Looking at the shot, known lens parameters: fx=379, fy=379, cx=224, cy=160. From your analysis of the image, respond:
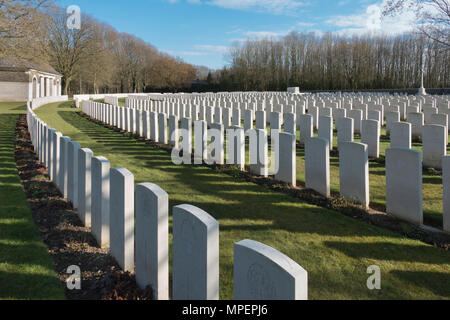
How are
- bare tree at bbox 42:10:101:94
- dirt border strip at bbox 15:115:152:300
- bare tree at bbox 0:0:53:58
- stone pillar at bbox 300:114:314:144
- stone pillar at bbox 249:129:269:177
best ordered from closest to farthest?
dirt border strip at bbox 15:115:152:300
stone pillar at bbox 249:129:269:177
stone pillar at bbox 300:114:314:144
bare tree at bbox 0:0:53:58
bare tree at bbox 42:10:101:94

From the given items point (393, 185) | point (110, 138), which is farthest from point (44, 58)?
point (393, 185)

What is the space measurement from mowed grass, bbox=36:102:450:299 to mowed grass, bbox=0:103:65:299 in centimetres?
163

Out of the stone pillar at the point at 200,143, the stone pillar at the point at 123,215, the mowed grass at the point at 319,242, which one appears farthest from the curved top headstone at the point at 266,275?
the stone pillar at the point at 200,143

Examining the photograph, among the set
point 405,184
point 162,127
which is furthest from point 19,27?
point 405,184

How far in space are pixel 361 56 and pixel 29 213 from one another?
65.2 meters

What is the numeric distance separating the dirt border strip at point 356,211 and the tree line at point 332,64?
5311 centimetres

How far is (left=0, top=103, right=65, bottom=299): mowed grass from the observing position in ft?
11.0

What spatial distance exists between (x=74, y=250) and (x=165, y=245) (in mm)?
1639

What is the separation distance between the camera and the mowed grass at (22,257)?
3.34 meters

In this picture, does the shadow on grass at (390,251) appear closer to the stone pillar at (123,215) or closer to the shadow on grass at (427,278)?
the shadow on grass at (427,278)

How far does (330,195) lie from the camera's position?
6.03 meters

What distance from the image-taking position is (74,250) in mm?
4215

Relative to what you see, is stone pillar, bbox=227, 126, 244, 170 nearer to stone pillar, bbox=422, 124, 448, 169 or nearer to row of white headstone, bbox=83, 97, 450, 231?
row of white headstone, bbox=83, 97, 450, 231

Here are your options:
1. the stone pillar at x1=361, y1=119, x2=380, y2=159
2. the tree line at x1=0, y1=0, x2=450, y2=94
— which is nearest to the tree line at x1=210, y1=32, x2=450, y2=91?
the tree line at x1=0, y1=0, x2=450, y2=94
